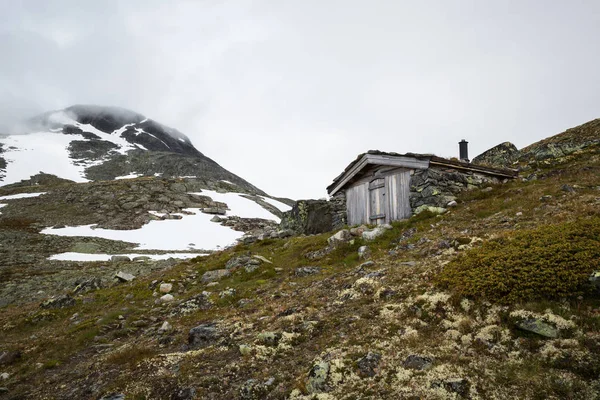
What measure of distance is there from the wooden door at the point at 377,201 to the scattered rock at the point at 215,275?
9.77 metres

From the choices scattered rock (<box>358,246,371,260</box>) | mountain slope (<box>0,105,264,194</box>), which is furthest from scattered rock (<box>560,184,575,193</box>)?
mountain slope (<box>0,105,264,194</box>)

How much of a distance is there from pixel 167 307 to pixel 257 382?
8.82 m

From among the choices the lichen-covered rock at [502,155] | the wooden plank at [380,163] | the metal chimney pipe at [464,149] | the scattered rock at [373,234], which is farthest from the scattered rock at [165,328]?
the lichen-covered rock at [502,155]

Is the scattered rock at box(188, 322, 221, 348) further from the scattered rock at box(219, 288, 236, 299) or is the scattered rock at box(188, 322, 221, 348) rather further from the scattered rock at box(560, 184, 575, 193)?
the scattered rock at box(560, 184, 575, 193)

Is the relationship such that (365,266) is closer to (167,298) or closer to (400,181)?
(167,298)

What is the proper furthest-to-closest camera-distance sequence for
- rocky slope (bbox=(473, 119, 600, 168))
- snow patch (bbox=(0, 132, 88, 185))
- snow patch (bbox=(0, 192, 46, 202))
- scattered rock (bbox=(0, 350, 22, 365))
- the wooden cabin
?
1. snow patch (bbox=(0, 132, 88, 185))
2. snow patch (bbox=(0, 192, 46, 202))
3. rocky slope (bbox=(473, 119, 600, 168))
4. the wooden cabin
5. scattered rock (bbox=(0, 350, 22, 365))

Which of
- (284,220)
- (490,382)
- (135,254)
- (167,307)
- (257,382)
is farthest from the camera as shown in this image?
(135,254)

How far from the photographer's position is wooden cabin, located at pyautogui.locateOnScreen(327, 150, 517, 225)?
60.0 ft

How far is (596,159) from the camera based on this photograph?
21094 millimetres

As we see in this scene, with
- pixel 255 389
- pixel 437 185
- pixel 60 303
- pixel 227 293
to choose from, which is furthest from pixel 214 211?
pixel 255 389

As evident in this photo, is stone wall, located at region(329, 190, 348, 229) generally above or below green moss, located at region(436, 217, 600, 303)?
above

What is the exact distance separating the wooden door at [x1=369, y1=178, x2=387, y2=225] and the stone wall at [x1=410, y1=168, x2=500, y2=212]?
2.20 m

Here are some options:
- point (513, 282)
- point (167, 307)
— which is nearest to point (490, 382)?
point (513, 282)

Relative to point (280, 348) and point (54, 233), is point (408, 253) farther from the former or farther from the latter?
point (54, 233)
